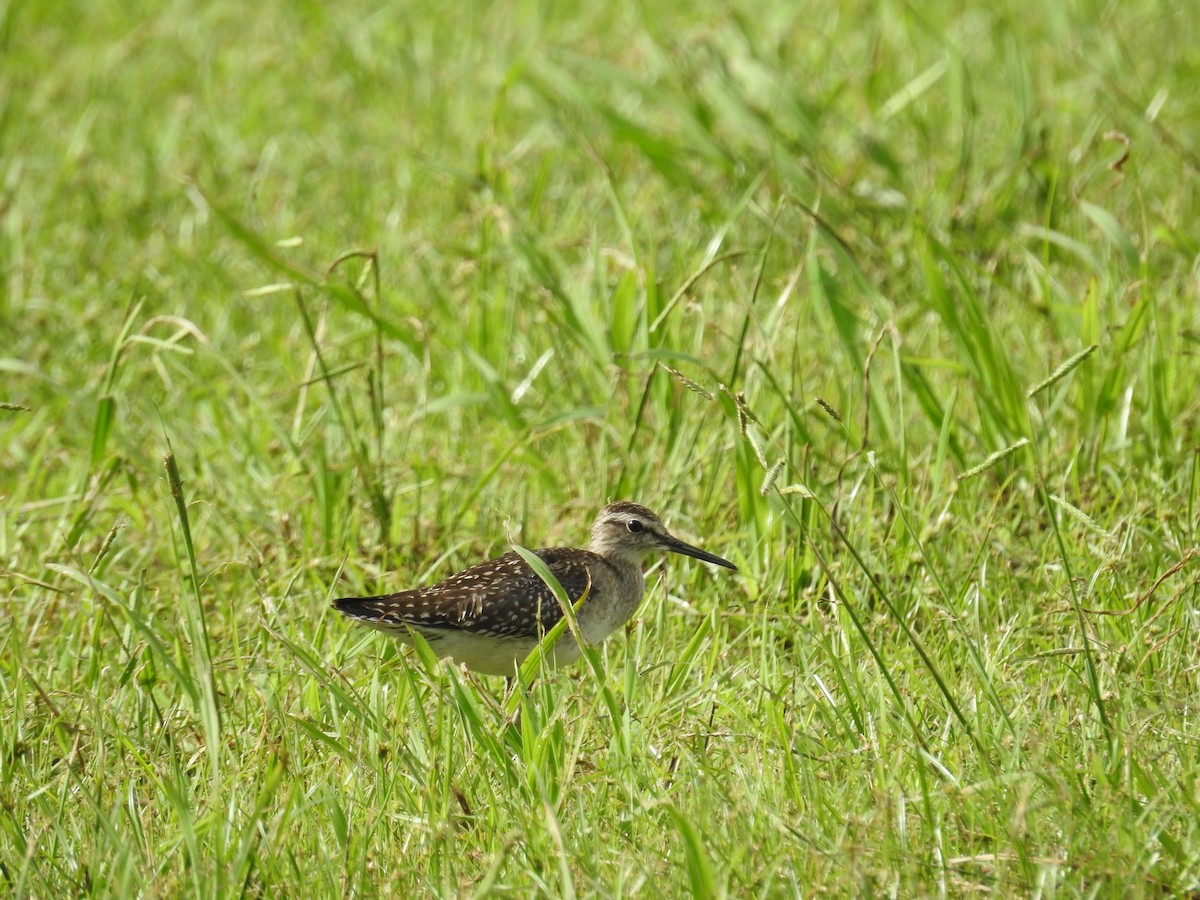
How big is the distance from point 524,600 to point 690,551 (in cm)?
73

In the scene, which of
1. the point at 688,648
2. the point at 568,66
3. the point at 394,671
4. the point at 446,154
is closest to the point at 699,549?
the point at 688,648

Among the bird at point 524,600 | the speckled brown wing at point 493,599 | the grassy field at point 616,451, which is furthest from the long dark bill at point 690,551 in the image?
the speckled brown wing at point 493,599

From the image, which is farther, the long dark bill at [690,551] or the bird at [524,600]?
the long dark bill at [690,551]

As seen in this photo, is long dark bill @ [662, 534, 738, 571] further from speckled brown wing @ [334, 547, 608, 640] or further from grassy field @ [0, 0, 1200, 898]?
speckled brown wing @ [334, 547, 608, 640]

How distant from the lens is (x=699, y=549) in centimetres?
630

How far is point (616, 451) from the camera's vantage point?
716 centimetres

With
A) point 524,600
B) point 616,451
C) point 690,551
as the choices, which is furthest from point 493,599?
point 616,451

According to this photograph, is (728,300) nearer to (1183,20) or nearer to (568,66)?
(568,66)

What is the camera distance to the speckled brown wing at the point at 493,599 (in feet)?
18.6

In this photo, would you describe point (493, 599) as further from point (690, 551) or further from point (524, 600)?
point (690, 551)

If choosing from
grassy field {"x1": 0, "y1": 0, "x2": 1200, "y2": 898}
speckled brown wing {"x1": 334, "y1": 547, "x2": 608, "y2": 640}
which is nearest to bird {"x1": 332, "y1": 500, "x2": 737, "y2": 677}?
speckled brown wing {"x1": 334, "y1": 547, "x2": 608, "y2": 640}

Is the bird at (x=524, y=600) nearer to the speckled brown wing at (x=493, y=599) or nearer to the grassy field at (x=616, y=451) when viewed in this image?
the speckled brown wing at (x=493, y=599)

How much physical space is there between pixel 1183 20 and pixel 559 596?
8.71 m

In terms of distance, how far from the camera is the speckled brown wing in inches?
223
